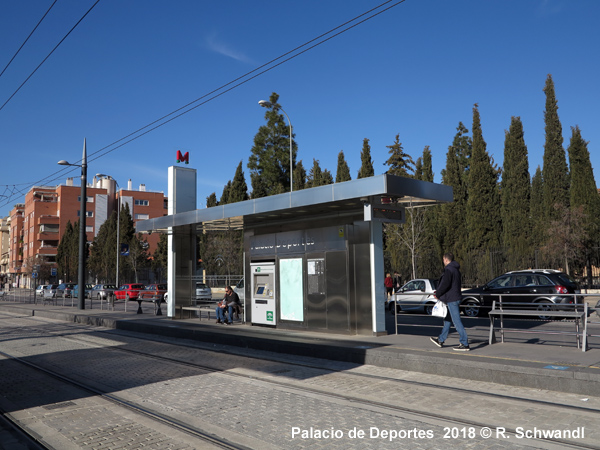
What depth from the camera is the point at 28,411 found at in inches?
287

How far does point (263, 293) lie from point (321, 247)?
306 centimetres

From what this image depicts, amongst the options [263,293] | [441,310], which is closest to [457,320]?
[441,310]

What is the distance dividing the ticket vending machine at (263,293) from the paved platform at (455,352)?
1.22 ft

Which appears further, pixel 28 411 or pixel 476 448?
pixel 28 411

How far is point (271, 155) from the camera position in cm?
5100

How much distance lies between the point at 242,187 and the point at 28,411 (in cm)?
4868

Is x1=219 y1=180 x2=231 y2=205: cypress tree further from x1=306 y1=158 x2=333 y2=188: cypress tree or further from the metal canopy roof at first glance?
the metal canopy roof

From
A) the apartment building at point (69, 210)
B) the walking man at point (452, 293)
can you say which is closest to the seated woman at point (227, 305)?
the walking man at point (452, 293)

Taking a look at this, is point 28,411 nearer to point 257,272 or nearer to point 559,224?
point 257,272

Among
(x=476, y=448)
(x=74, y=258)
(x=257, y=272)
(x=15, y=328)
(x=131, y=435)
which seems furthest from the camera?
(x=74, y=258)

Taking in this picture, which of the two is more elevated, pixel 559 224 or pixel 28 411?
pixel 559 224

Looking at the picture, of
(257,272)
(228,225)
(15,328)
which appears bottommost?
(15,328)

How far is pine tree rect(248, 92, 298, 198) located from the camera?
166 feet

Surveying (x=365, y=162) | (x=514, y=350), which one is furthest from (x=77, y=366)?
(x=365, y=162)
